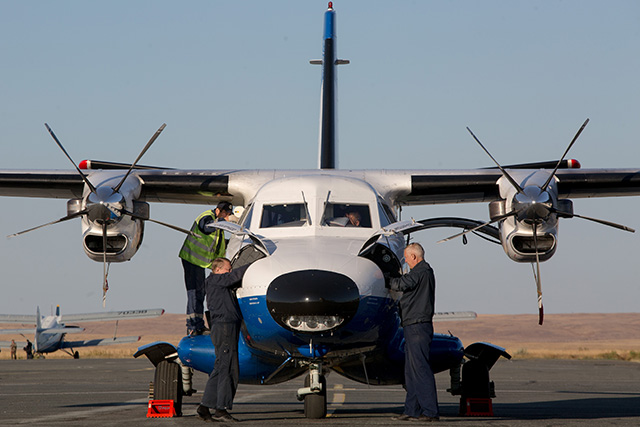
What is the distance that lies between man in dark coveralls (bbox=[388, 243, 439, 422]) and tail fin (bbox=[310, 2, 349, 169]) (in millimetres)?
8267

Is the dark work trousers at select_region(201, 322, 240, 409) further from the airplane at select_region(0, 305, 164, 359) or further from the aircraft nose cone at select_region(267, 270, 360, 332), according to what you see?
the airplane at select_region(0, 305, 164, 359)

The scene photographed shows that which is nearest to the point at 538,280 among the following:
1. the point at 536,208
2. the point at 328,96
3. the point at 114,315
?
the point at 536,208

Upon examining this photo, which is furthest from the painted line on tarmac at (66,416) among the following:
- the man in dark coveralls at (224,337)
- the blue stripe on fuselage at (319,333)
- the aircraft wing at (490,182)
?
the aircraft wing at (490,182)

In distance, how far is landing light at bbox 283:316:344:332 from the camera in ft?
30.2

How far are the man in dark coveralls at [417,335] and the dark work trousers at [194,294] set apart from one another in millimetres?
3648

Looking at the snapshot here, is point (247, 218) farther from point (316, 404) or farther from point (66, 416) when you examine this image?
point (66, 416)

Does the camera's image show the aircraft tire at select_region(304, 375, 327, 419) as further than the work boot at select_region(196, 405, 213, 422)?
Yes

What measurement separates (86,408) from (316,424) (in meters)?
4.79

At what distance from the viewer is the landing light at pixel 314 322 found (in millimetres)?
9203

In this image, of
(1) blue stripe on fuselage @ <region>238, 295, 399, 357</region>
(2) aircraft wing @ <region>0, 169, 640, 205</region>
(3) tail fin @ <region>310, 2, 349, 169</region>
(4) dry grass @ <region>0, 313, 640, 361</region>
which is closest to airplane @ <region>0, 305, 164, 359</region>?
(3) tail fin @ <region>310, 2, 349, 169</region>

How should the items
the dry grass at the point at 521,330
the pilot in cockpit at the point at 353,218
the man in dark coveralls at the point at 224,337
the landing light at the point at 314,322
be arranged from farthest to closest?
1. the dry grass at the point at 521,330
2. the pilot in cockpit at the point at 353,218
3. the man in dark coveralls at the point at 224,337
4. the landing light at the point at 314,322

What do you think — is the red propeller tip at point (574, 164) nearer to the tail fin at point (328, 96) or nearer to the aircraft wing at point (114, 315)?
the tail fin at point (328, 96)

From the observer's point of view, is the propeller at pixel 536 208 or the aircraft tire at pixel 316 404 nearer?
the aircraft tire at pixel 316 404

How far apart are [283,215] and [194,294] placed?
233 centimetres
